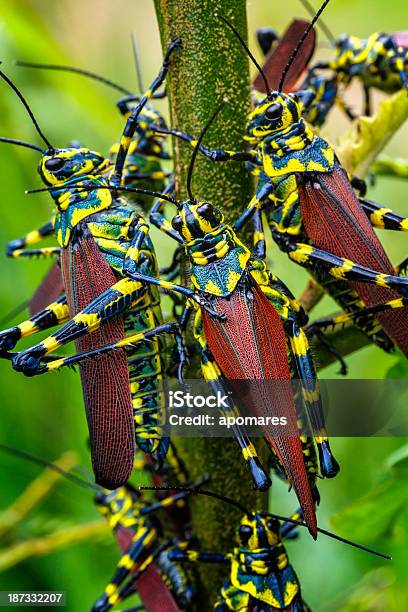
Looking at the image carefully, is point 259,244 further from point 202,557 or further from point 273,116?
point 202,557

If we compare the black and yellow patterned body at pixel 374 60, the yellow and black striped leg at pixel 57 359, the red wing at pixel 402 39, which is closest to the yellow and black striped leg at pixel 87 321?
the yellow and black striped leg at pixel 57 359

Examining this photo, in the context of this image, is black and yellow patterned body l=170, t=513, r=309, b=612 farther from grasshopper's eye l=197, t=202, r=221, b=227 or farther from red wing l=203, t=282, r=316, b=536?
grasshopper's eye l=197, t=202, r=221, b=227

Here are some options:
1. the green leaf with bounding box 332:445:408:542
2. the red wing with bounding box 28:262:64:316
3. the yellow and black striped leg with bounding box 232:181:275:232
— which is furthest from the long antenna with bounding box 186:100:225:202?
the green leaf with bounding box 332:445:408:542

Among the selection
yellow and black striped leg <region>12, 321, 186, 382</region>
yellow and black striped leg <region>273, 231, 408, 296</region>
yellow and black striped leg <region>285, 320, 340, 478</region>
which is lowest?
yellow and black striped leg <region>285, 320, 340, 478</region>

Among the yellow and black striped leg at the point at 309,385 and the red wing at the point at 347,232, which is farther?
the red wing at the point at 347,232

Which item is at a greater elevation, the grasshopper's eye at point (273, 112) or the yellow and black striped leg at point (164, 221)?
the grasshopper's eye at point (273, 112)

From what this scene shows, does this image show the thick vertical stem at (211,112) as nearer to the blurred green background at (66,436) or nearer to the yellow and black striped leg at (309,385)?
the yellow and black striped leg at (309,385)

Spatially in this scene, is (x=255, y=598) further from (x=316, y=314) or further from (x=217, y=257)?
(x=316, y=314)
